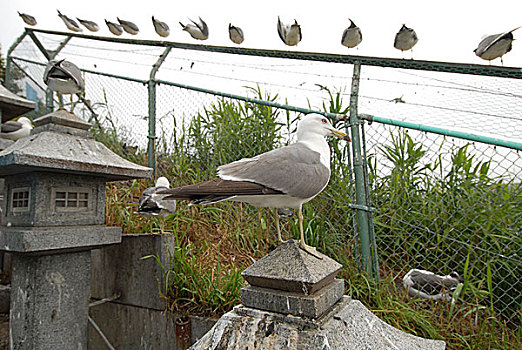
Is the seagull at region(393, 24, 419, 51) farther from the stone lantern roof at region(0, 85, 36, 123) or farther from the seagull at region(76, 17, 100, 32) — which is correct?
the seagull at region(76, 17, 100, 32)

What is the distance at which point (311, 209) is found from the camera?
287 cm

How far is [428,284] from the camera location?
2428mm

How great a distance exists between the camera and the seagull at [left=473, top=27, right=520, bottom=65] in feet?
9.07

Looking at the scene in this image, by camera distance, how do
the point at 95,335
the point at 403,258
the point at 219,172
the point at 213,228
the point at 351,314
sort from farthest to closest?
the point at 213,228 < the point at 95,335 < the point at 403,258 < the point at 219,172 < the point at 351,314

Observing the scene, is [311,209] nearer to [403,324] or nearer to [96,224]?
[403,324]

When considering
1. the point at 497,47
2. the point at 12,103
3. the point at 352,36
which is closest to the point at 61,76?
the point at 12,103

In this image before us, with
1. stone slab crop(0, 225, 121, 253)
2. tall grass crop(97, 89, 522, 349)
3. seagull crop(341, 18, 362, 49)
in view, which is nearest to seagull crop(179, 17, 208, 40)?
tall grass crop(97, 89, 522, 349)

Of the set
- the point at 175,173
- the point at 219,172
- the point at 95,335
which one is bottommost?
the point at 95,335

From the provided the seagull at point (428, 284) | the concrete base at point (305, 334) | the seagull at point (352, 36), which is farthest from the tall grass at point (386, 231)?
the concrete base at point (305, 334)

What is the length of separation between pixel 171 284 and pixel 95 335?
1249 mm

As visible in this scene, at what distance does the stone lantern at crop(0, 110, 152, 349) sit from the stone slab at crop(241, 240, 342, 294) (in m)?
1.58

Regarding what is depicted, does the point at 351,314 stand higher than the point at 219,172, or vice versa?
the point at 219,172

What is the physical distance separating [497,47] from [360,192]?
1.96m

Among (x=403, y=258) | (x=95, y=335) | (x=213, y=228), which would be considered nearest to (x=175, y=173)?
(x=213, y=228)
